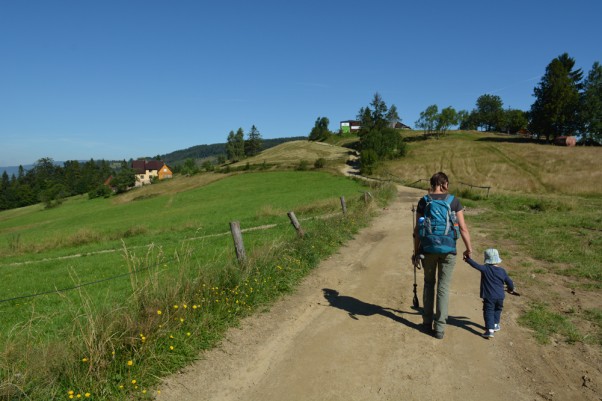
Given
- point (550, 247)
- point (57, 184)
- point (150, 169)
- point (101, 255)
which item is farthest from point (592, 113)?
point (57, 184)

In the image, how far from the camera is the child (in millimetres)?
5875

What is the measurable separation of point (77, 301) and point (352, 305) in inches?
316

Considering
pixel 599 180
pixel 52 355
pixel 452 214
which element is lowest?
pixel 599 180

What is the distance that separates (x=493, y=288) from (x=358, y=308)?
2.47 metres

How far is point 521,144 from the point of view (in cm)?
7612

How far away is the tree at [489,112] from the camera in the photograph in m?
118

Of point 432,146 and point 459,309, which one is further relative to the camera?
point 432,146

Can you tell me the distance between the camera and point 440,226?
5.46m

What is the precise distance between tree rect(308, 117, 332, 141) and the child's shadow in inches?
5188

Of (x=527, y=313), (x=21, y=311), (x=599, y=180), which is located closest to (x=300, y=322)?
(x=527, y=313)

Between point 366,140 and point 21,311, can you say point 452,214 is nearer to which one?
point 21,311

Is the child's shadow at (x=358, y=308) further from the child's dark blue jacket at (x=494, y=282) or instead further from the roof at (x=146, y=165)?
the roof at (x=146, y=165)

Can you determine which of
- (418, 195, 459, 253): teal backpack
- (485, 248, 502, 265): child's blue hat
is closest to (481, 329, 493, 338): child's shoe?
(485, 248, 502, 265): child's blue hat

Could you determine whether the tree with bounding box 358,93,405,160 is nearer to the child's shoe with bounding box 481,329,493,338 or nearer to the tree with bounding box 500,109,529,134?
the tree with bounding box 500,109,529,134
